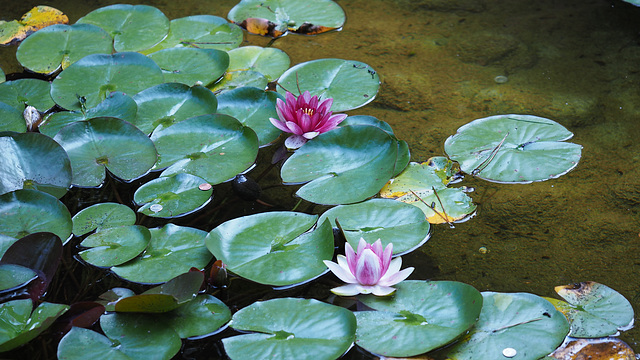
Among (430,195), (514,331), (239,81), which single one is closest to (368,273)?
(514,331)

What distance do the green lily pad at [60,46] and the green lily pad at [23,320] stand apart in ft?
4.78

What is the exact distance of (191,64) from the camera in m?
2.48

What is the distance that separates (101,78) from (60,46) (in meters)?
0.48

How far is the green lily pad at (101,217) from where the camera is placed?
170 centimetres

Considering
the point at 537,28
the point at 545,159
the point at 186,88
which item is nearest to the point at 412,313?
the point at 545,159

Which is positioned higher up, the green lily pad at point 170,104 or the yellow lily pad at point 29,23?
the yellow lily pad at point 29,23

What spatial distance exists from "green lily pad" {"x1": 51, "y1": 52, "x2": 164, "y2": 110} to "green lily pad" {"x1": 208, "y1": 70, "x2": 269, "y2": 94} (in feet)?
0.86

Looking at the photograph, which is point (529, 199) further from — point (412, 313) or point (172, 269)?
point (172, 269)

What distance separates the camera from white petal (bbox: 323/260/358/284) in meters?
1.49

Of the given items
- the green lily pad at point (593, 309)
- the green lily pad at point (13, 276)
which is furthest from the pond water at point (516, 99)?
the green lily pad at point (13, 276)

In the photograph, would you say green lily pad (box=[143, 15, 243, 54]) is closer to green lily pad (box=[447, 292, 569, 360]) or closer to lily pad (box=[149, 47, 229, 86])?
lily pad (box=[149, 47, 229, 86])

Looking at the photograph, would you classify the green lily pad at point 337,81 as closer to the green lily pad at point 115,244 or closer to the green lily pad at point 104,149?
the green lily pad at point 104,149

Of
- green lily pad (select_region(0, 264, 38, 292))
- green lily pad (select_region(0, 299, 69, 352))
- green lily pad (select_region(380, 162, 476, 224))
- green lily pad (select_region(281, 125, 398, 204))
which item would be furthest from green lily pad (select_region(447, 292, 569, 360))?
green lily pad (select_region(0, 264, 38, 292))

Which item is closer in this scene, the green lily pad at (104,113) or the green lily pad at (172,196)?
the green lily pad at (172,196)
